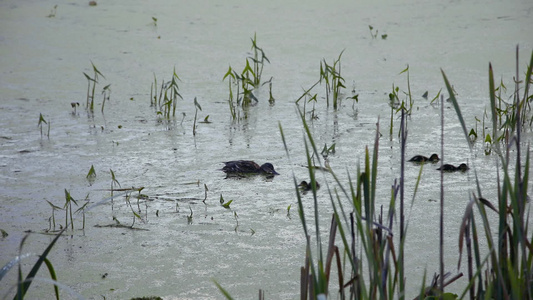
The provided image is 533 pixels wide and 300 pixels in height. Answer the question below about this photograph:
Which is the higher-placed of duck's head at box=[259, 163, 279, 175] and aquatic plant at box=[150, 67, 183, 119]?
aquatic plant at box=[150, 67, 183, 119]

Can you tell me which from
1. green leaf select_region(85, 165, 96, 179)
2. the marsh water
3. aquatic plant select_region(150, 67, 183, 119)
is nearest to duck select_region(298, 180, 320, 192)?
the marsh water

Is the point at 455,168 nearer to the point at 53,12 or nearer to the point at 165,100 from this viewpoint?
the point at 165,100

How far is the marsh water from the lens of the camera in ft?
5.38

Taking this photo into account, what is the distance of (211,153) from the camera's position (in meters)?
2.44

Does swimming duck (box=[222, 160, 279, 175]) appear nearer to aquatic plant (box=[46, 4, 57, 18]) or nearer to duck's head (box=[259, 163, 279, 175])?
duck's head (box=[259, 163, 279, 175])

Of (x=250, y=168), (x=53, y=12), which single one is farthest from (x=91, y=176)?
(x=53, y=12)

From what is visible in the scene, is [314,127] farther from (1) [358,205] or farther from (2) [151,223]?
(1) [358,205]

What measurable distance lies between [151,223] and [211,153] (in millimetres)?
633

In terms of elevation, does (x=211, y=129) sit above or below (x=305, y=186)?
above

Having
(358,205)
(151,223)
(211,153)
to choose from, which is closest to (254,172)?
(211,153)

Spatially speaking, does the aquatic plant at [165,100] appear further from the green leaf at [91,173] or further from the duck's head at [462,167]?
the duck's head at [462,167]

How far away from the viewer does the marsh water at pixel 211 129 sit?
1.64 meters

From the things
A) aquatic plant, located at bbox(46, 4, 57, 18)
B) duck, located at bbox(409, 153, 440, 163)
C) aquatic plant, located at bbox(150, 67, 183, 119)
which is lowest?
duck, located at bbox(409, 153, 440, 163)

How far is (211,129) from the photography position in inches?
107
